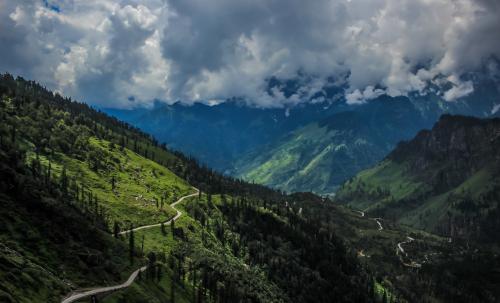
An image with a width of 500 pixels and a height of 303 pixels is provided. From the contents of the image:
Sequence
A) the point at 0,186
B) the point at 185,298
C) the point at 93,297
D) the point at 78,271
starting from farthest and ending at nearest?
the point at 185,298, the point at 0,186, the point at 78,271, the point at 93,297

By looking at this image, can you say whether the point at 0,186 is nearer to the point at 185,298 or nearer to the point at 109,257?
the point at 109,257

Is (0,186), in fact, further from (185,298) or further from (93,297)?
(185,298)

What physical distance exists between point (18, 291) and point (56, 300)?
33.4ft

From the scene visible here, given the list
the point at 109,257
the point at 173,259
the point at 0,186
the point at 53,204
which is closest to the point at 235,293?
the point at 173,259

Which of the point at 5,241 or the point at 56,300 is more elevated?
the point at 5,241

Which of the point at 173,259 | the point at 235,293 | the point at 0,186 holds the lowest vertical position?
the point at 235,293

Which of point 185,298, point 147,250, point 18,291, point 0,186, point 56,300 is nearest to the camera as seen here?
point 18,291

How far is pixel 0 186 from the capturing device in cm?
13550

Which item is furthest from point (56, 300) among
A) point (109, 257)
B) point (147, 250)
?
point (147, 250)

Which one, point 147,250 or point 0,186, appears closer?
point 0,186

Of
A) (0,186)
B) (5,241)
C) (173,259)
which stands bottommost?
(173,259)

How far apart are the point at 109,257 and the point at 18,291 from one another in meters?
55.6

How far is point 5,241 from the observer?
375ft

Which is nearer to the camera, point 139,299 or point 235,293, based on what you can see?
point 139,299
